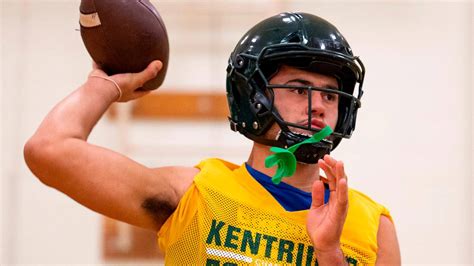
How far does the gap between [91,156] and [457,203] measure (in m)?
3.06

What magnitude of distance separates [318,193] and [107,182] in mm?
483

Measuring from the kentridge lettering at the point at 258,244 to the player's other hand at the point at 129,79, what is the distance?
0.38m

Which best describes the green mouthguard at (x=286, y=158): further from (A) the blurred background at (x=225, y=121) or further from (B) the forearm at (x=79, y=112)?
(A) the blurred background at (x=225, y=121)

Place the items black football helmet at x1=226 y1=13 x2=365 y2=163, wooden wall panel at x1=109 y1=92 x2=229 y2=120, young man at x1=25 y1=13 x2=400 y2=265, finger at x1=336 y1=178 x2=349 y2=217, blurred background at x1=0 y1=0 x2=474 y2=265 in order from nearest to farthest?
1. finger at x1=336 y1=178 x2=349 y2=217
2. young man at x1=25 y1=13 x2=400 y2=265
3. black football helmet at x1=226 y1=13 x2=365 y2=163
4. blurred background at x1=0 y1=0 x2=474 y2=265
5. wooden wall panel at x1=109 y1=92 x2=229 y2=120

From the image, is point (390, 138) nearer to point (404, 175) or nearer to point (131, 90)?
point (404, 175)

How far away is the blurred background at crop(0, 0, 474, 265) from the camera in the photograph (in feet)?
14.1

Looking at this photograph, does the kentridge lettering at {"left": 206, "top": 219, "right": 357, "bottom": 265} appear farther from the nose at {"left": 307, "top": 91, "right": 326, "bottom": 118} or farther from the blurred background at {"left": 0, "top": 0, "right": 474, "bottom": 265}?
the blurred background at {"left": 0, "top": 0, "right": 474, "bottom": 265}

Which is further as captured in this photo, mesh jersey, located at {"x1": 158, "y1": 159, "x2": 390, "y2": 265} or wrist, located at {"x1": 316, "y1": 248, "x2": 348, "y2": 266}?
mesh jersey, located at {"x1": 158, "y1": 159, "x2": 390, "y2": 265}

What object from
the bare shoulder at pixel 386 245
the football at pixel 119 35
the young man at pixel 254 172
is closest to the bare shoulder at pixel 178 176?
the young man at pixel 254 172

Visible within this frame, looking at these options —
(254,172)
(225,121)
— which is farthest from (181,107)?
(254,172)

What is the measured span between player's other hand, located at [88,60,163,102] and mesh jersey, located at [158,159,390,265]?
0.27 meters

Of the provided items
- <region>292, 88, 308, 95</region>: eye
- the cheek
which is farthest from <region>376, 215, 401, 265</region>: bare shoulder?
<region>292, 88, 308, 95</region>: eye

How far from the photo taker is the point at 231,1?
453 centimetres

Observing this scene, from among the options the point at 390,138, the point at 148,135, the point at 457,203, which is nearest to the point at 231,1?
the point at 148,135
